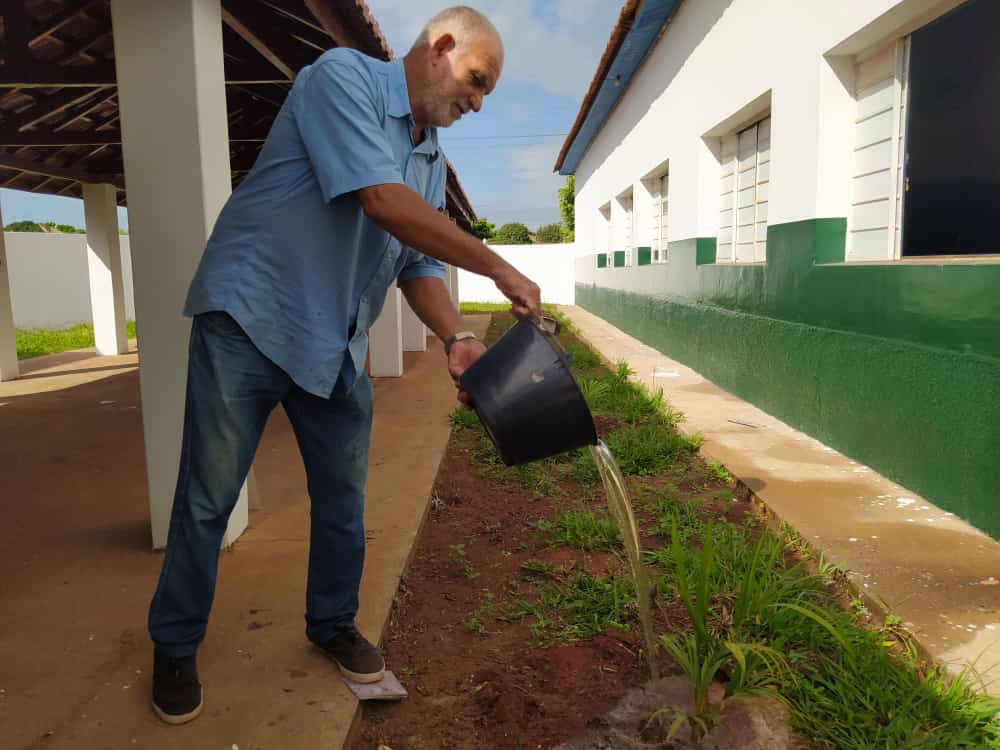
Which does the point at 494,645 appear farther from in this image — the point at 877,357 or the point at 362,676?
the point at 877,357

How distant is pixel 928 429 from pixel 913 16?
1952 mm

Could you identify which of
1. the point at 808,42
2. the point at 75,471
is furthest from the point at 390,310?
the point at 808,42

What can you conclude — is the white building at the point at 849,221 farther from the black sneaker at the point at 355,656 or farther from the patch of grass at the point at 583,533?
the black sneaker at the point at 355,656

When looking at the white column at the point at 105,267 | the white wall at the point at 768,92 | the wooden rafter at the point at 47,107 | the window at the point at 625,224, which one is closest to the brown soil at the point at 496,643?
the white wall at the point at 768,92

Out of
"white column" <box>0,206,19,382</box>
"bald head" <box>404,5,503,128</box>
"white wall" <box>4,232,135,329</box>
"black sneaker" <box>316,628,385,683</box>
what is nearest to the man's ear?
"bald head" <box>404,5,503,128</box>

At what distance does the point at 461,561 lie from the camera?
9.96 feet

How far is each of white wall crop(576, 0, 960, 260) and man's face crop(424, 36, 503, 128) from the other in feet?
8.79

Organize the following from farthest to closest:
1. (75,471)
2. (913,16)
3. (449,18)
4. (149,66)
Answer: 1. (75,471)
2. (913,16)
3. (149,66)
4. (449,18)

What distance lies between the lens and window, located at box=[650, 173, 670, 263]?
988 centimetres

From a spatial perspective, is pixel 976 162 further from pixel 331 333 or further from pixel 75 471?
pixel 75 471

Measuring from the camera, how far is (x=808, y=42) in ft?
15.1

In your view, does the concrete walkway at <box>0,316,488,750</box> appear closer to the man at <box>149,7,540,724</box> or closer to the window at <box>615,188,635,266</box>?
the man at <box>149,7,540,724</box>

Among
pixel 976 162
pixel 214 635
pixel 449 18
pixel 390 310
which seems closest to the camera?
pixel 449 18

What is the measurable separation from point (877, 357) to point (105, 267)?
9.30m
